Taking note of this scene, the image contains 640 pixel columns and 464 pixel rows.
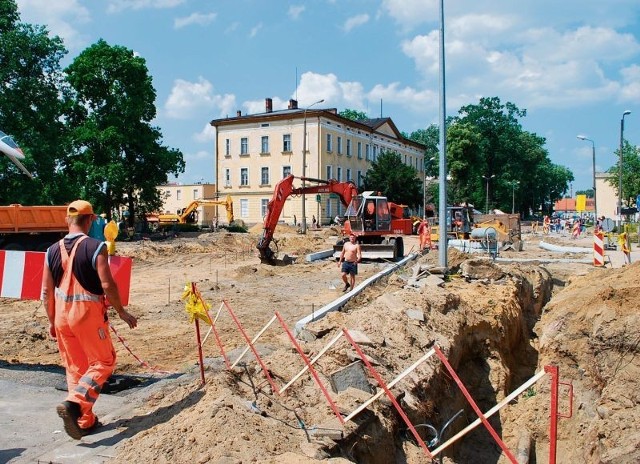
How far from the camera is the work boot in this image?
4488 mm

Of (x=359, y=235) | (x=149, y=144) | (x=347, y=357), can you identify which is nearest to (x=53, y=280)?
(x=347, y=357)

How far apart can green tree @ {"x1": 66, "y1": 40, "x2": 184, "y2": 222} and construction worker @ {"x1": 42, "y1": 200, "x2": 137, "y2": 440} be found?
32141mm

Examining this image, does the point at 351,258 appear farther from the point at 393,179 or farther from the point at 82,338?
the point at 393,179

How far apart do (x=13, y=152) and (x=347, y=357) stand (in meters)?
7.05

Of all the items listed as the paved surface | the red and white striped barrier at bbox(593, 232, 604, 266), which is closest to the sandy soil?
the paved surface

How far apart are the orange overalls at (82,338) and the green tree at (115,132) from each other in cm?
3224

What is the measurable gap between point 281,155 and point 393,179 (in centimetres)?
1090

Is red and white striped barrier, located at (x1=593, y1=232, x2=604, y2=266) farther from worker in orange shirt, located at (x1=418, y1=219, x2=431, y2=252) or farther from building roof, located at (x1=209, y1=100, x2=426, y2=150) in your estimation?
building roof, located at (x1=209, y1=100, x2=426, y2=150)

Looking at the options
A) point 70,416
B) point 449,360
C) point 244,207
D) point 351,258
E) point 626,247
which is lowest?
point 449,360

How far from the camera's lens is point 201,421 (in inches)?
181

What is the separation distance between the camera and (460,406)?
8445 mm

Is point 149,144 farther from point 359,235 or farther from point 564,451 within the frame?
point 564,451

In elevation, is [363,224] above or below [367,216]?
below

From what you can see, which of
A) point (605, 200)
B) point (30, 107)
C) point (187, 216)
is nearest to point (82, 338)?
point (30, 107)
